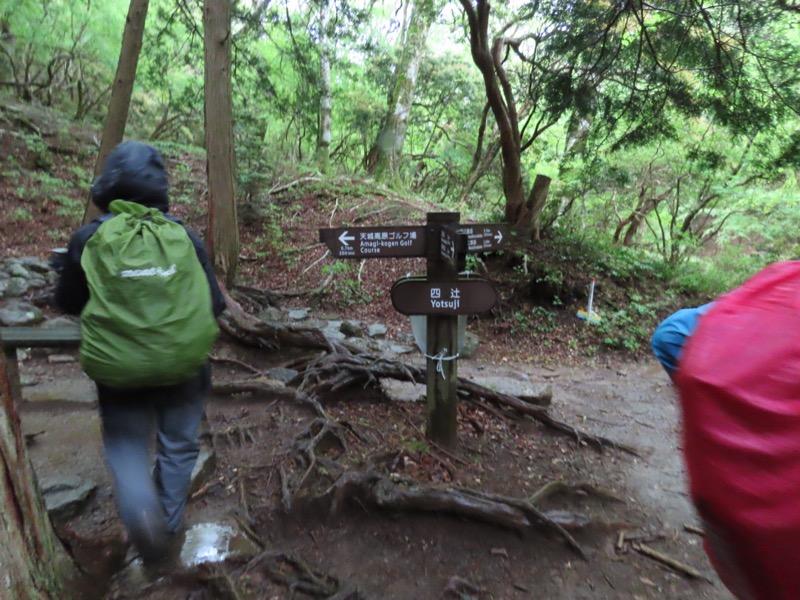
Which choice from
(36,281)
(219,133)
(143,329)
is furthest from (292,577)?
(36,281)

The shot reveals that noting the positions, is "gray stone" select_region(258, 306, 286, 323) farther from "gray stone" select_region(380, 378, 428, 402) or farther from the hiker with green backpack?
the hiker with green backpack

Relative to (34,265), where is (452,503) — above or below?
below

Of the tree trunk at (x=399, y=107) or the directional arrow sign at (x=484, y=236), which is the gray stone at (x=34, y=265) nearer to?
the directional arrow sign at (x=484, y=236)

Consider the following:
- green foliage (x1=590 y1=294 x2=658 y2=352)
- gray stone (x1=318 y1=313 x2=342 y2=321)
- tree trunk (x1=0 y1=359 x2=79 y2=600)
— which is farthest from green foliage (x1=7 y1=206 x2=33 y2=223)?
green foliage (x1=590 y1=294 x2=658 y2=352)

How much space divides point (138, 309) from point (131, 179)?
649mm

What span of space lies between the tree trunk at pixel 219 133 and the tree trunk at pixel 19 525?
5.39 m

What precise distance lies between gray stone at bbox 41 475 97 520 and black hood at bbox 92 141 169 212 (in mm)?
1594

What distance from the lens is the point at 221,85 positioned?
6363mm

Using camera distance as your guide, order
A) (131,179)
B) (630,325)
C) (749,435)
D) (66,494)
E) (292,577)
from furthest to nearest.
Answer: (630,325) < (66,494) < (292,577) < (131,179) < (749,435)

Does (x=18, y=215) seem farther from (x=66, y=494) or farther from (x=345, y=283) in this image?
(x=66, y=494)

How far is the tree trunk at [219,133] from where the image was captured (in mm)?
6297

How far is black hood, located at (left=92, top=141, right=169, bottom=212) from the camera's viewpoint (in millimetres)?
2143

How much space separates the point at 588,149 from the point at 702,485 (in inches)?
382

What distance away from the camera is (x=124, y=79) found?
21.7 ft
